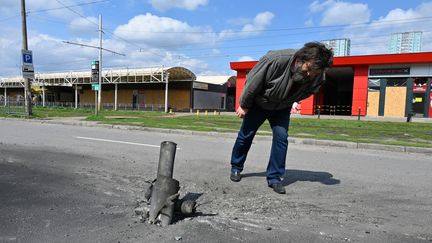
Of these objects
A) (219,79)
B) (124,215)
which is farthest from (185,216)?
(219,79)

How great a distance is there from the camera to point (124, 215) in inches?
126

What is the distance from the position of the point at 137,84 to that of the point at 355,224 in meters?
39.7

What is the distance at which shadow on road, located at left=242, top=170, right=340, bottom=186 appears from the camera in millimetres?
4709

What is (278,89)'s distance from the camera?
12.5 feet

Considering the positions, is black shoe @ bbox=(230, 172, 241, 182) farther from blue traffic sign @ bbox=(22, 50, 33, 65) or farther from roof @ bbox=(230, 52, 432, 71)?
roof @ bbox=(230, 52, 432, 71)

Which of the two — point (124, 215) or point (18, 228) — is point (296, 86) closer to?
point (124, 215)

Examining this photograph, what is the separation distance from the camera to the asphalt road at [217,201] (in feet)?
9.25

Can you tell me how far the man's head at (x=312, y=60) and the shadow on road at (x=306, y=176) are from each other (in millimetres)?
1592

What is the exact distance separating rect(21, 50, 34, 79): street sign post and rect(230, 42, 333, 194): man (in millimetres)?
18095

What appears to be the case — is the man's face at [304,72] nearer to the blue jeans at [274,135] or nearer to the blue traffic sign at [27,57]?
the blue jeans at [274,135]

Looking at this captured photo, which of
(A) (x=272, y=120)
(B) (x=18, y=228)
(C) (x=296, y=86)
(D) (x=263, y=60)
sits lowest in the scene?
(B) (x=18, y=228)

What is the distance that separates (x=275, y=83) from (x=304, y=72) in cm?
34

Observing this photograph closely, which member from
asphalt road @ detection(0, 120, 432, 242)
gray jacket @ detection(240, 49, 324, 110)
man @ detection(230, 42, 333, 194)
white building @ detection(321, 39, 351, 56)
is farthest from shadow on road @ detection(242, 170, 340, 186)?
white building @ detection(321, 39, 351, 56)

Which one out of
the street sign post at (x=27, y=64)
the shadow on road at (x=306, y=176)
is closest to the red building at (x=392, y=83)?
the street sign post at (x=27, y=64)
